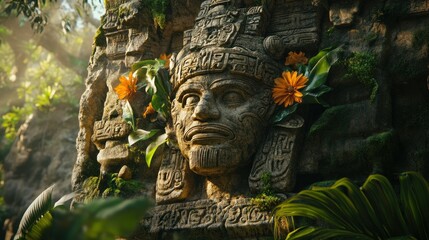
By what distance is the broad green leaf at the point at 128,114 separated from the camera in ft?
20.1

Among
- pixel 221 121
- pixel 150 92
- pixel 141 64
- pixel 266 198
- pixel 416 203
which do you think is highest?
pixel 141 64

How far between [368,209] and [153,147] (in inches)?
85.6

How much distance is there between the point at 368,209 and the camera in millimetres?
4371

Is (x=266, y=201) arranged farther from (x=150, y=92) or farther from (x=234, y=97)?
(x=150, y=92)

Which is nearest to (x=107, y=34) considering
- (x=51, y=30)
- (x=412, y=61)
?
(x=412, y=61)

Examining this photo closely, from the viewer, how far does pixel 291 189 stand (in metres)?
5.18

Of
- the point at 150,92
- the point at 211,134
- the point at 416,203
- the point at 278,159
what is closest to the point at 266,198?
the point at 278,159

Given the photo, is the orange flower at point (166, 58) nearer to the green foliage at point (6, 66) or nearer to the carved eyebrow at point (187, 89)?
the carved eyebrow at point (187, 89)

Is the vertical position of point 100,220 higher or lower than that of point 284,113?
lower

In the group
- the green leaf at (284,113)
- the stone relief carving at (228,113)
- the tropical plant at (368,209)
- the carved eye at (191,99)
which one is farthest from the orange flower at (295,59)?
the tropical plant at (368,209)

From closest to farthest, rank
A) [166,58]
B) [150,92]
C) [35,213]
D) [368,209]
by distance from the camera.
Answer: [368,209] → [35,213] → [150,92] → [166,58]

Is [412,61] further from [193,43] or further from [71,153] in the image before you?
[71,153]

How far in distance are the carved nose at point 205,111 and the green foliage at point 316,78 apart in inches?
19.3

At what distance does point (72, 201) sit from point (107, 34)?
67.2 inches
